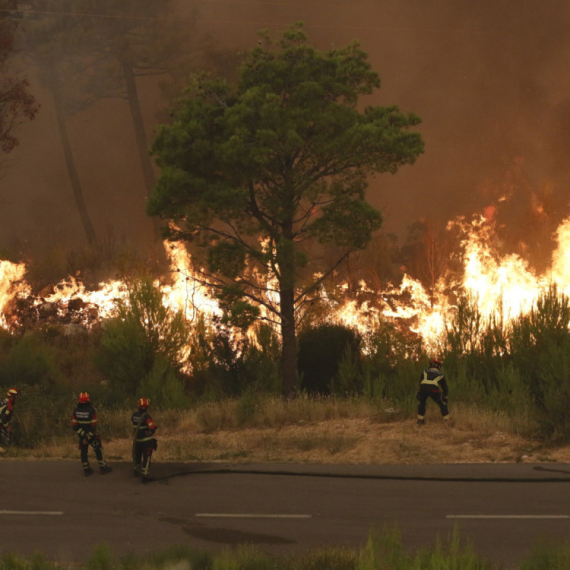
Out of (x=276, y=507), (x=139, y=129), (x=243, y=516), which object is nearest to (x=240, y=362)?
(x=276, y=507)

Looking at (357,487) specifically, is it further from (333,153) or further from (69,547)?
(333,153)

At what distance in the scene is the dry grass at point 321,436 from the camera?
17266 millimetres

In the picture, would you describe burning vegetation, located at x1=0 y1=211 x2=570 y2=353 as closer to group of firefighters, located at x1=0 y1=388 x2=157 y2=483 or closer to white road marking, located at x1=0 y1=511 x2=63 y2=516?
group of firefighters, located at x1=0 y1=388 x2=157 y2=483

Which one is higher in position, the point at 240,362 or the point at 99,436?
the point at 240,362

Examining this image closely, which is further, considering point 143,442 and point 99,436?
point 99,436

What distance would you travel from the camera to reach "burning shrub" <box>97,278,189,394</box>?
2755cm

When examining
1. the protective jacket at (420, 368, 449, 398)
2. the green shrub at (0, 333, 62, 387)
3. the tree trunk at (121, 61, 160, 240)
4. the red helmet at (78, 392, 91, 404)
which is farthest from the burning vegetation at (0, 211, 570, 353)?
the red helmet at (78, 392, 91, 404)

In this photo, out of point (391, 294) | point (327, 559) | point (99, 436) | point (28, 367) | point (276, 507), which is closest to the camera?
point (327, 559)

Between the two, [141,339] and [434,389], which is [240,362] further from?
[434,389]

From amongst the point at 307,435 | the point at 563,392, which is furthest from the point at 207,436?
the point at 563,392

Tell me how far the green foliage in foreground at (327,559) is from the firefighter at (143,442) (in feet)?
15.4

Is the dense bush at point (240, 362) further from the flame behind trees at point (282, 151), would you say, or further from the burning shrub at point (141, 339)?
the flame behind trees at point (282, 151)

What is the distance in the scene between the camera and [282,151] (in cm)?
2450

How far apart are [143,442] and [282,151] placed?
37.0 ft
